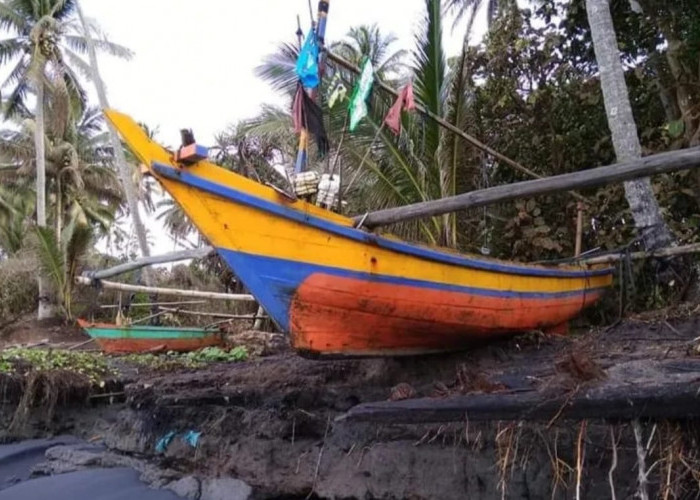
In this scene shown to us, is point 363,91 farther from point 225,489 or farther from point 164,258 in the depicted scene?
point 225,489

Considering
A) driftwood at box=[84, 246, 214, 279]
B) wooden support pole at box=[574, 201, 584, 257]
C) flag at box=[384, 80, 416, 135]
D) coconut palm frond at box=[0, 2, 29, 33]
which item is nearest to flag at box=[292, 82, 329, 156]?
flag at box=[384, 80, 416, 135]

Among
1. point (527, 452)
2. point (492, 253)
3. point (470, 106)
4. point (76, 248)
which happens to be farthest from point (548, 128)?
point (76, 248)

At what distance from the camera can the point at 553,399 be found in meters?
2.63

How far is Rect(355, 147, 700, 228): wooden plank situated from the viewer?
3.55 metres

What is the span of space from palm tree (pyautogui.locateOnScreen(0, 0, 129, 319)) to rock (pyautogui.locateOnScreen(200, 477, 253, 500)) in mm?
17336

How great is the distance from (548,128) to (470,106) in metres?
1.28

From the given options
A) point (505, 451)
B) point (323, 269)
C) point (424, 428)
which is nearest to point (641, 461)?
point (505, 451)

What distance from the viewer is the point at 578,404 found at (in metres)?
2.56

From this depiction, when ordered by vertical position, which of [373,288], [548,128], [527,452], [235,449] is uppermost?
[548,128]

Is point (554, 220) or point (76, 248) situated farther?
point (76, 248)

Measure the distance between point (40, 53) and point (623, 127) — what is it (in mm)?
19618

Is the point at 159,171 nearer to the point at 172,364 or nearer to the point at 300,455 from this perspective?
the point at 300,455

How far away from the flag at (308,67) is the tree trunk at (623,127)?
341cm

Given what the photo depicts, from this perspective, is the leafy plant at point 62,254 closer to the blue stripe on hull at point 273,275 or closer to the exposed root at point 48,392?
the exposed root at point 48,392
